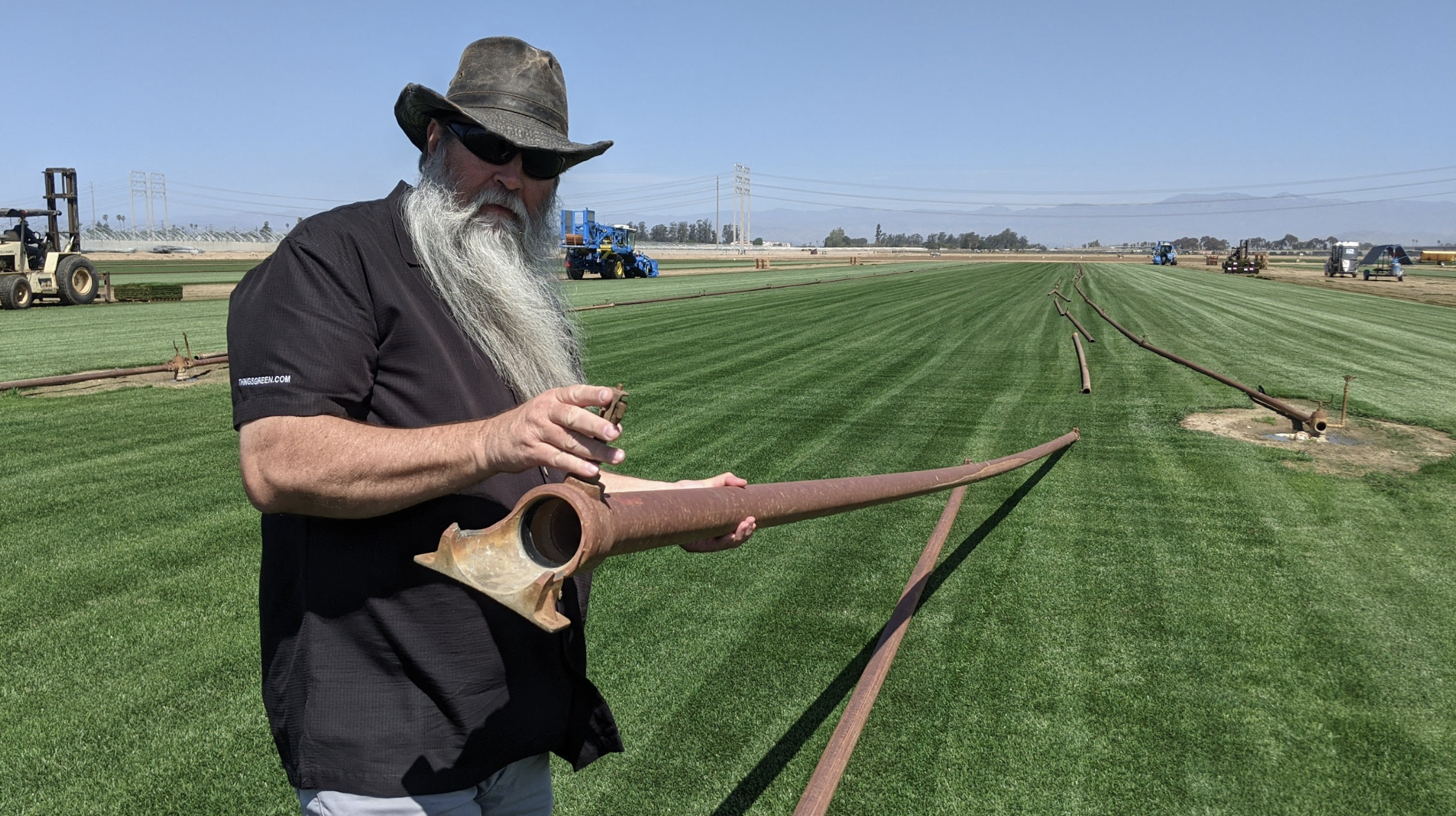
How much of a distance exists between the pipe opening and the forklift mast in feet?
98.4

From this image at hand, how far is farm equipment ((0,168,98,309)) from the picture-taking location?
22938 millimetres

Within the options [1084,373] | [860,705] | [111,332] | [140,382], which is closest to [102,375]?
[140,382]

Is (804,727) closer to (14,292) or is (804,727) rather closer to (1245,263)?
(14,292)

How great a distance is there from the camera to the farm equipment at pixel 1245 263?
56125 mm

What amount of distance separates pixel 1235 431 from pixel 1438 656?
5.15 metres

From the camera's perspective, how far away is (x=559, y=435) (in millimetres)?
1317

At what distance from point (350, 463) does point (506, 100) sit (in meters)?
0.88

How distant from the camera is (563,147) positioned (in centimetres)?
190

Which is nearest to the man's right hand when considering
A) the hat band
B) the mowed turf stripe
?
the hat band

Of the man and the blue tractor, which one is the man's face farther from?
the blue tractor

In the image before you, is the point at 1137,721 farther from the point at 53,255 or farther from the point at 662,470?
the point at 53,255

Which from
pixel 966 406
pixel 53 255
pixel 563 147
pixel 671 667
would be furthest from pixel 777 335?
pixel 53 255

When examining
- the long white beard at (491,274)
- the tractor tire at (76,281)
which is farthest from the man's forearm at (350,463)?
the tractor tire at (76,281)

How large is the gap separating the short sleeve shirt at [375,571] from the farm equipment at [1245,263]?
→ 6350 centimetres
